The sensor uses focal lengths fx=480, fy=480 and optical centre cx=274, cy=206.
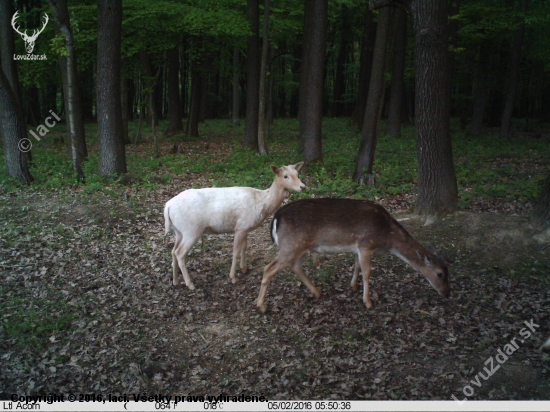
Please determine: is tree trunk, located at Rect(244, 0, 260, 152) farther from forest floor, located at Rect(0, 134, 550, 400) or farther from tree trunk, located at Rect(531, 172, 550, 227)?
tree trunk, located at Rect(531, 172, 550, 227)

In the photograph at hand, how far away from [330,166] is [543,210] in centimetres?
757

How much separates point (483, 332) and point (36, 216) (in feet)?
28.1

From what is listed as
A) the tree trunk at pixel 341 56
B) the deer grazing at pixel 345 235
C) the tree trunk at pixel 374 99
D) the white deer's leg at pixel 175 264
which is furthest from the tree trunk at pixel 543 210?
the tree trunk at pixel 341 56

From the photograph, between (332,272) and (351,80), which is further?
(351,80)

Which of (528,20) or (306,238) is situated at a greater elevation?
(528,20)

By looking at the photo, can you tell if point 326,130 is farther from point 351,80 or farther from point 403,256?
point 403,256

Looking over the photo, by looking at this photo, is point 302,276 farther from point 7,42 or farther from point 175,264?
point 7,42

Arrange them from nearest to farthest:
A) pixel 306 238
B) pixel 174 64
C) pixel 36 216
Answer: pixel 306 238
pixel 36 216
pixel 174 64

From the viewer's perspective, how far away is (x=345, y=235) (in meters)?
6.14

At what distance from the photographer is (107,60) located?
12383 mm

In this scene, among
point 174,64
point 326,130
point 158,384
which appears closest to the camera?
point 158,384

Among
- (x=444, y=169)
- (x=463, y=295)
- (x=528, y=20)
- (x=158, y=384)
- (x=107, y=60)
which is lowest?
(x=158, y=384)

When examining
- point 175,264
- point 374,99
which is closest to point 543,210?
point 175,264

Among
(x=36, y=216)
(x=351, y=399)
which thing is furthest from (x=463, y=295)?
(x=36, y=216)
